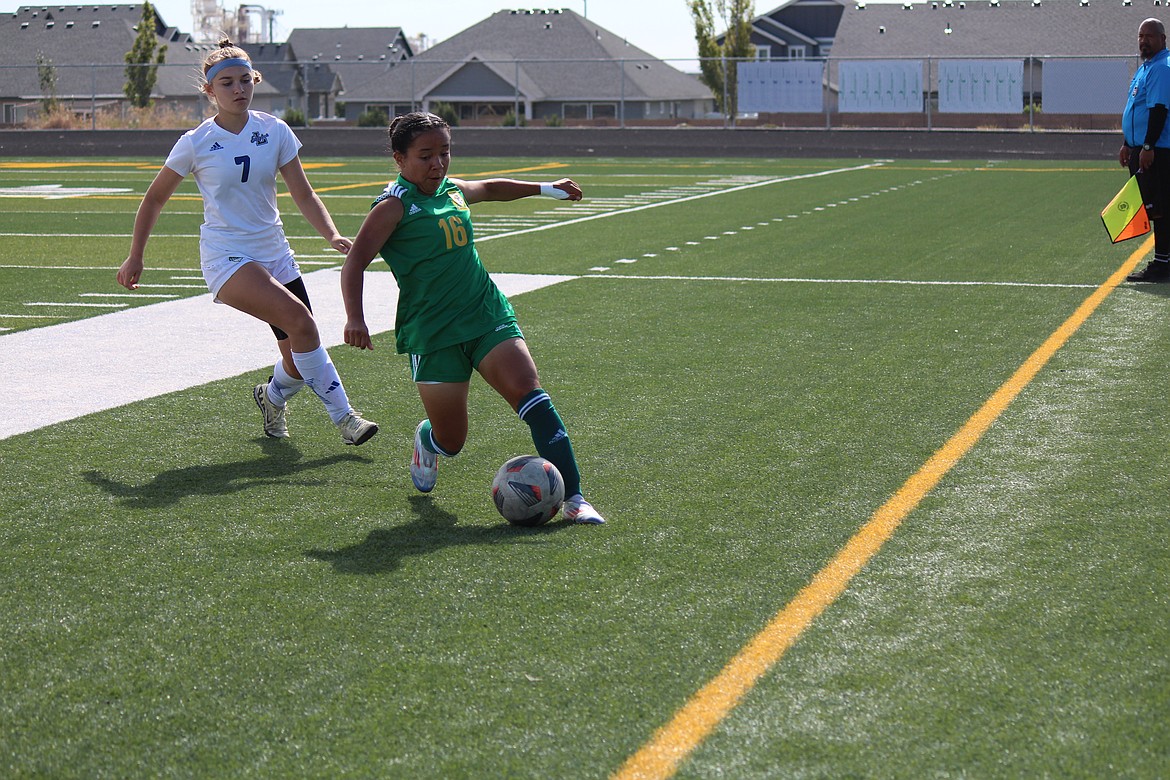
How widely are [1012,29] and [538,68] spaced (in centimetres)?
2183

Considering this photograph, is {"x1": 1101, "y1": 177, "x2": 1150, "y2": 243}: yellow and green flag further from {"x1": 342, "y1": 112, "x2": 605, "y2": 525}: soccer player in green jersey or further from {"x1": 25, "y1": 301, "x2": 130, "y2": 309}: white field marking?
{"x1": 342, "y1": 112, "x2": 605, "y2": 525}: soccer player in green jersey

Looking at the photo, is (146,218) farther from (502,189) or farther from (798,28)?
(798,28)

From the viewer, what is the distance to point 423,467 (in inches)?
224

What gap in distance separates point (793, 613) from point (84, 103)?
161 ft

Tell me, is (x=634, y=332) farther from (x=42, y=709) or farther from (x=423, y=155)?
(x=42, y=709)

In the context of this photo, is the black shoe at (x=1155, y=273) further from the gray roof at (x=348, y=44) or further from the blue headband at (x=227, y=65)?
the gray roof at (x=348, y=44)

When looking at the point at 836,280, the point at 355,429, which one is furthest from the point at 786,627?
the point at 836,280

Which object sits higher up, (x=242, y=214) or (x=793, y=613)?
(x=242, y=214)

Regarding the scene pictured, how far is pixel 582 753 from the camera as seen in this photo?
131 inches

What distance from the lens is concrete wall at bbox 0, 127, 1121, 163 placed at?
114 ft

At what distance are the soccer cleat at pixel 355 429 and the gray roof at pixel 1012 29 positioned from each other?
188 feet

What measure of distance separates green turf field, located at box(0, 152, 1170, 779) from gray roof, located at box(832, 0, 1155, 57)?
53.3 metres

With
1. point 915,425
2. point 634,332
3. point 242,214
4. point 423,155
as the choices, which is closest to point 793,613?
point 423,155

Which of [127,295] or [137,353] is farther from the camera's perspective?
[127,295]
